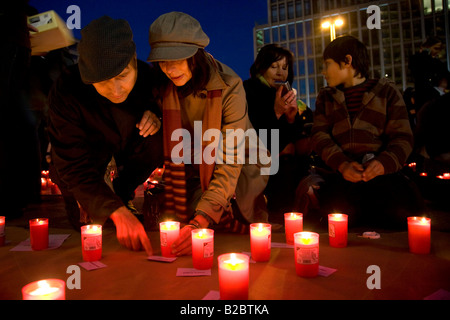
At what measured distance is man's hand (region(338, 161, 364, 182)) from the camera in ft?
9.79

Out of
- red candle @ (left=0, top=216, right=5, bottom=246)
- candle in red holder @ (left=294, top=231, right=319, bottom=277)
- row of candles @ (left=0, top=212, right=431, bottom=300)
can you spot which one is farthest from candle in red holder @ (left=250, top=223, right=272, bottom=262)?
red candle @ (left=0, top=216, right=5, bottom=246)

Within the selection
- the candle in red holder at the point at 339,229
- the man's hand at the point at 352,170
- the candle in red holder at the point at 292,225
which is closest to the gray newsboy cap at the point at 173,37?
the candle in red holder at the point at 292,225

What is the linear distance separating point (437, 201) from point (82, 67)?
154 inches

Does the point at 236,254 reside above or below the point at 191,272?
above

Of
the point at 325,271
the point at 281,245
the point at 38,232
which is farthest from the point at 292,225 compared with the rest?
the point at 38,232

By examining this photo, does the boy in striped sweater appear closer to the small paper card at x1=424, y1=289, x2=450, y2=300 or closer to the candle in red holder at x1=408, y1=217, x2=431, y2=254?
the candle in red holder at x1=408, y1=217, x2=431, y2=254

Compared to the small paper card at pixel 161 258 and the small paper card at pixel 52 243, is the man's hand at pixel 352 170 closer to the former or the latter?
the small paper card at pixel 161 258

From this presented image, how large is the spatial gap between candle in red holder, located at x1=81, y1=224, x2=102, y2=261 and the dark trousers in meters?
1.99

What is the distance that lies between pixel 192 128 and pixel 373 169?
4.85ft

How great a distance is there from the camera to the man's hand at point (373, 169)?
9.61ft

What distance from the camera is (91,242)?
215 centimetres

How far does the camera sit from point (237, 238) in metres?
2.66

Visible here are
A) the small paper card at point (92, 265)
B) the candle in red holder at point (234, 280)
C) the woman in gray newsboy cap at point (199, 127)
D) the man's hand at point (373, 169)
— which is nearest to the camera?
the candle in red holder at point (234, 280)

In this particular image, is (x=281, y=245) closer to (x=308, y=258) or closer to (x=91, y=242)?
(x=308, y=258)
